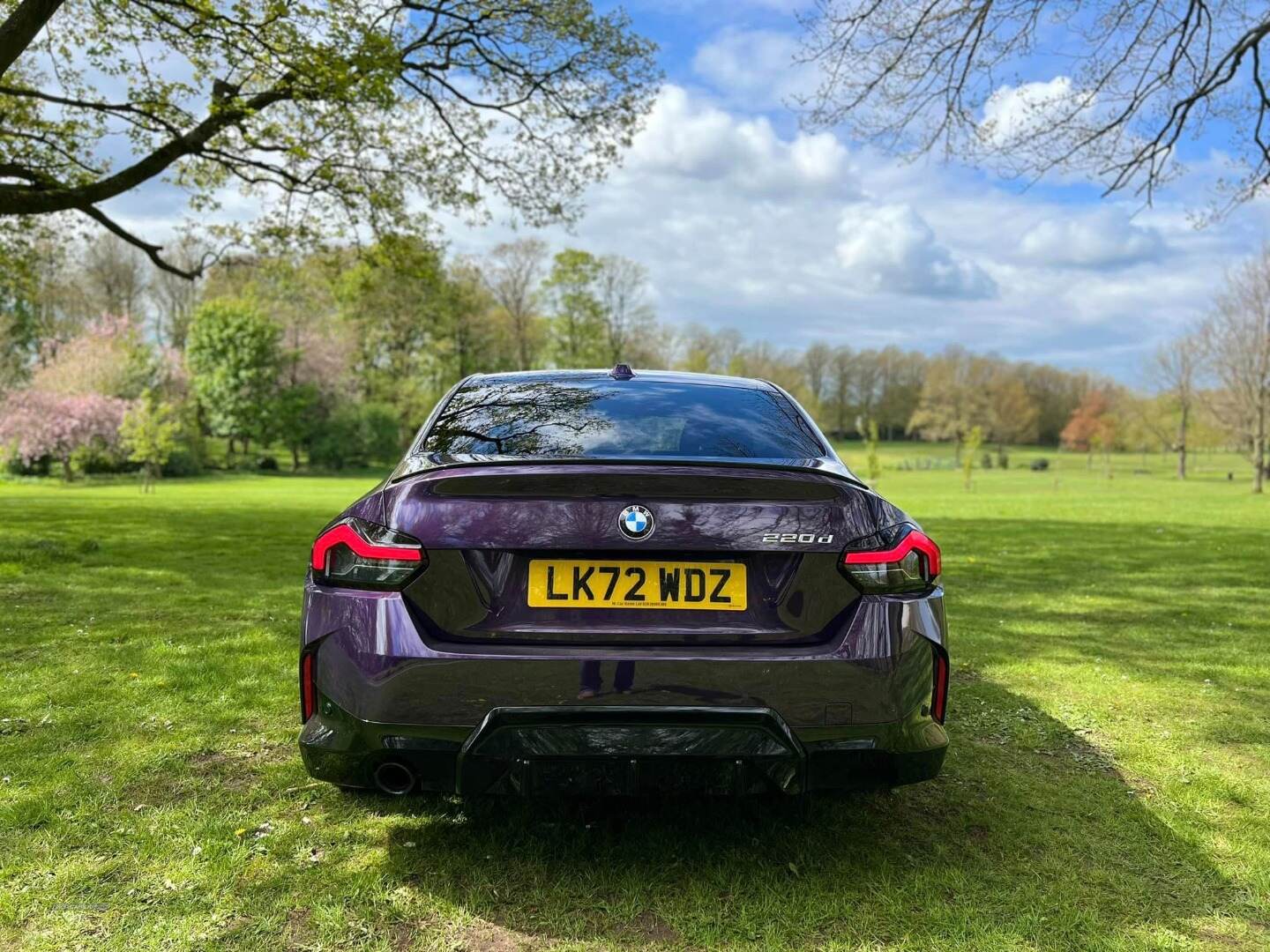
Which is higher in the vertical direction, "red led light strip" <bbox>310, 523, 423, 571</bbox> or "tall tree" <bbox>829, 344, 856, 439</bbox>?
"tall tree" <bbox>829, 344, 856, 439</bbox>

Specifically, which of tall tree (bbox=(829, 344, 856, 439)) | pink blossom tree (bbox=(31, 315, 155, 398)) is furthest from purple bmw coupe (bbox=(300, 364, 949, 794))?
tall tree (bbox=(829, 344, 856, 439))

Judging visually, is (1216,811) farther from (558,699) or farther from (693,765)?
(558,699)

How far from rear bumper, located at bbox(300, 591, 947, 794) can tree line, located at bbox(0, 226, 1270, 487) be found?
3382 cm

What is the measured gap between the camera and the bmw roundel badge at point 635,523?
2471mm

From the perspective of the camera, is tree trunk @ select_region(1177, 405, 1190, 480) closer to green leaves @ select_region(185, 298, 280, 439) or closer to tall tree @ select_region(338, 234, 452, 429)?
tall tree @ select_region(338, 234, 452, 429)

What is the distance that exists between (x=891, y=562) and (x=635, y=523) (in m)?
0.77

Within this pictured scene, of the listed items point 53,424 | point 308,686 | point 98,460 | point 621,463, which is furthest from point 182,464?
point 621,463

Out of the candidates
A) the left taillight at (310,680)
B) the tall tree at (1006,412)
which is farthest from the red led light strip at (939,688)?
the tall tree at (1006,412)

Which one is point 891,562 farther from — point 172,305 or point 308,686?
point 172,305

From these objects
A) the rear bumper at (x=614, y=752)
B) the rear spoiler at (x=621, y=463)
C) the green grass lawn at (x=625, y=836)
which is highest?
the rear spoiler at (x=621, y=463)

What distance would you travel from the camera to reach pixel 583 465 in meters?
2.60

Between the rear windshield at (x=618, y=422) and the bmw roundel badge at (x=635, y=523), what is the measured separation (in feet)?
0.94

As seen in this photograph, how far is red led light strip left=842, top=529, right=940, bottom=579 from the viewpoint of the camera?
256 cm

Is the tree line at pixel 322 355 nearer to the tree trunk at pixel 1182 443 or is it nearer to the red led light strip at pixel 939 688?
the tree trunk at pixel 1182 443
